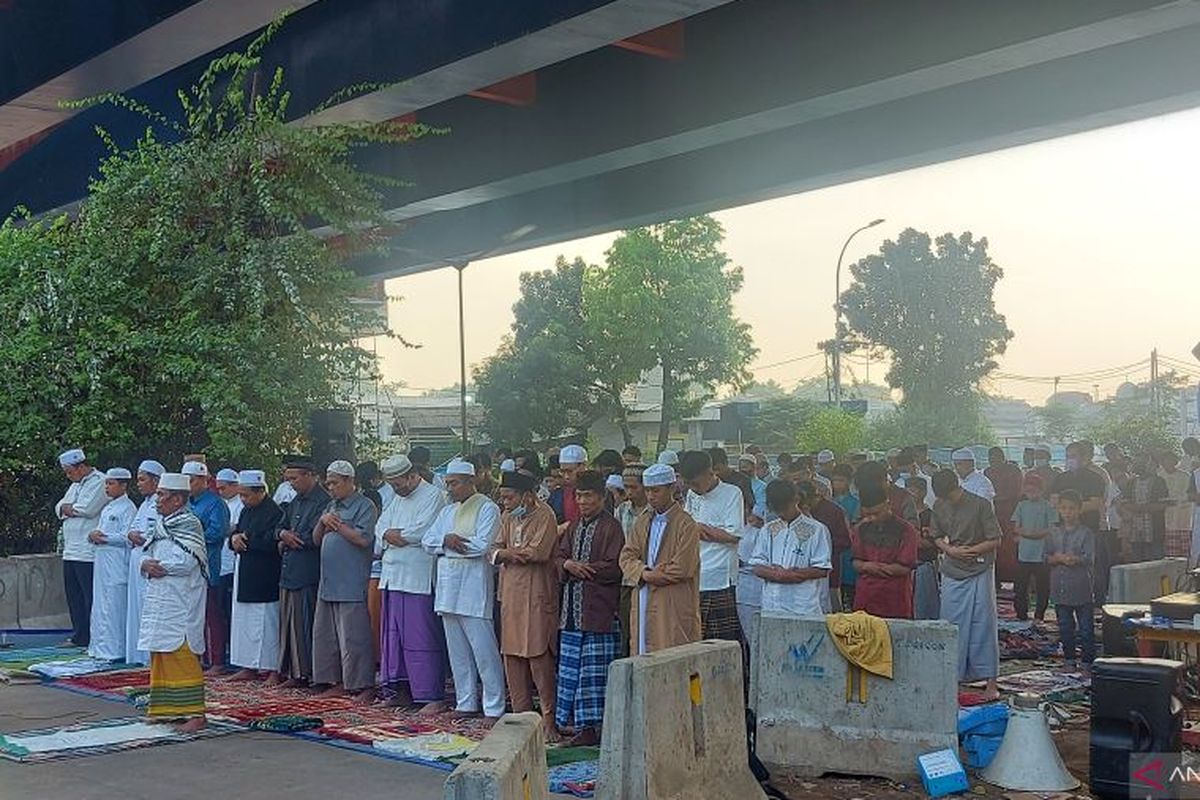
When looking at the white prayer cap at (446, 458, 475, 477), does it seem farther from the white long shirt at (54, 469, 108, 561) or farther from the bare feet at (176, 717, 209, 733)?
the white long shirt at (54, 469, 108, 561)

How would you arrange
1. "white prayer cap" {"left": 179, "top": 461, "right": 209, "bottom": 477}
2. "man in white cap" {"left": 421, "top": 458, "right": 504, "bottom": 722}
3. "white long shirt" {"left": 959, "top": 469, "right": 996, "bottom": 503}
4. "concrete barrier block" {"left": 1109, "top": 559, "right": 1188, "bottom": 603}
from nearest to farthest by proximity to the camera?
"man in white cap" {"left": 421, "top": 458, "right": 504, "bottom": 722}
"concrete barrier block" {"left": 1109, "top": 559, "right": 1188, "bottom": 603}
"white prayer cap" {"left": 179, "top": 461, "right": 209, "bottom": 477}
"white long shirt" {"left": 959, "top": 469, "right": 996, "bottom": 503}

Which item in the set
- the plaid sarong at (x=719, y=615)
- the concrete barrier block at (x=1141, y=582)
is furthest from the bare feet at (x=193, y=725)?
the concrete barrier block at (x=1141, y=582)

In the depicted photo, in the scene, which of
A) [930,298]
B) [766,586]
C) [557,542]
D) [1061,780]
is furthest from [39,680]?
[930,298]

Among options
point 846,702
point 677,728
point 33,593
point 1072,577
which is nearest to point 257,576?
point 33,593

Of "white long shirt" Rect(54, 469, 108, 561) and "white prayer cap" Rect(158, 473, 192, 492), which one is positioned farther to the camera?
"white long shirt" Rect(54, 469, 108, 561)

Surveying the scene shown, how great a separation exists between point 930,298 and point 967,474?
29631 mm

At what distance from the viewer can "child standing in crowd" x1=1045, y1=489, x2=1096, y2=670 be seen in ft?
37.7

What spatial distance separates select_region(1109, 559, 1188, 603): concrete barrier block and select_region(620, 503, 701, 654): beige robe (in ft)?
12.7

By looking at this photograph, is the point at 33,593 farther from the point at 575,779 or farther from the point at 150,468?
the point at 575,779

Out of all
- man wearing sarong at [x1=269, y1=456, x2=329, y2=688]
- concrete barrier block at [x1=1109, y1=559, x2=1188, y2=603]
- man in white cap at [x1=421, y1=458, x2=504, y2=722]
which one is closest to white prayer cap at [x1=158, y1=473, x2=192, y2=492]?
man wearing sarong at [x1=269, y1=456, x2=329, y2=688]

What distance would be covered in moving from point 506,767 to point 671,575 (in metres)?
4.24

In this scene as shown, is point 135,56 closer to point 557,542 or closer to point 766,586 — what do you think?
point 557,542

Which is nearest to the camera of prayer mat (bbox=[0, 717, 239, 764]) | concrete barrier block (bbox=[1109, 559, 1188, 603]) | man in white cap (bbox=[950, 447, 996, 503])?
prayer mat (bbox=[0, 717, 239, 764])

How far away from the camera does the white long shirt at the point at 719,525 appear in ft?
32.4
